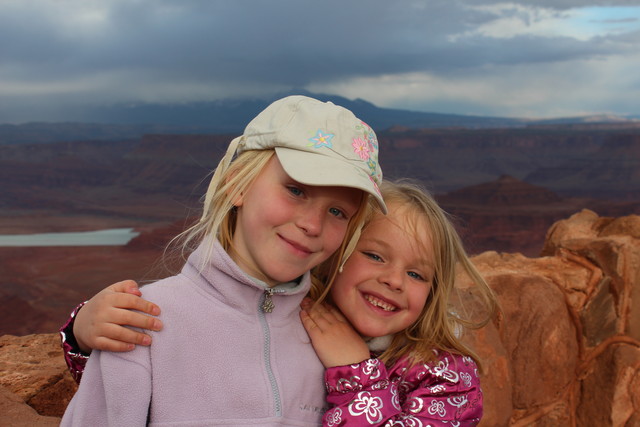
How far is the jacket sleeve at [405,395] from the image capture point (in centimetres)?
153

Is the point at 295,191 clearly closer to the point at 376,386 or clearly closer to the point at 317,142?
the point at 317,142

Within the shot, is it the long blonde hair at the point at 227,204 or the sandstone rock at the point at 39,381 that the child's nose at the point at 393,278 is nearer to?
the long blonde hair at the point at 227,204

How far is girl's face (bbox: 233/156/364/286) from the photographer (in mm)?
1437

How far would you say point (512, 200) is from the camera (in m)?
39.7

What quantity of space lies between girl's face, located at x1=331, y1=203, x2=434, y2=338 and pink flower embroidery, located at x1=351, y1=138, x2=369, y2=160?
13.0 inches

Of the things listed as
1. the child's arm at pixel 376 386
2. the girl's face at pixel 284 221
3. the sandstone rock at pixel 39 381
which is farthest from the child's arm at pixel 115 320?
the sandstone rock at pixel 39 381

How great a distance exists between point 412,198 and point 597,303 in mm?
2274

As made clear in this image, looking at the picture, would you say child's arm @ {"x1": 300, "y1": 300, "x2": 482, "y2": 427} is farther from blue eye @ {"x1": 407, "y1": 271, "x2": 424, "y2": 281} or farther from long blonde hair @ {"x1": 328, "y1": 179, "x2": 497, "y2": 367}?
blue eye @ {"x1": 407, "y1": 271, "x2": 424, "y2": 281}

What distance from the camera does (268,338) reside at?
150 cm

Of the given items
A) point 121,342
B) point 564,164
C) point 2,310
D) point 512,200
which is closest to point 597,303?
point 121,342

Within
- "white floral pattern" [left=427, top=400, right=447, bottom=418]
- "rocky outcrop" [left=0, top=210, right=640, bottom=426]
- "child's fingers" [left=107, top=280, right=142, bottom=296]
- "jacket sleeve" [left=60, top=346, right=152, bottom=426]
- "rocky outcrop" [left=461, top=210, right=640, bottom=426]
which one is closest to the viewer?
"jacket sleeve" [left=60, top=346, right=152, bottom=426]

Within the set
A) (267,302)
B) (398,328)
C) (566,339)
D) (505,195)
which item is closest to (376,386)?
(398,328)

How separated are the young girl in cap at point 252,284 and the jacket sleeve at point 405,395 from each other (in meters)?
0.09

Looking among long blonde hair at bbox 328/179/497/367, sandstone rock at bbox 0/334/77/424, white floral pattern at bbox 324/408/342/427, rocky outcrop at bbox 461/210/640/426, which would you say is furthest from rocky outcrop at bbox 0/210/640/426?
sandstone rock at bbox 0/334/77/424
